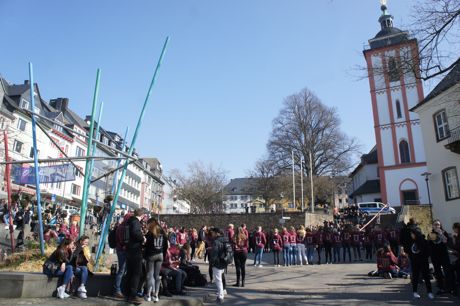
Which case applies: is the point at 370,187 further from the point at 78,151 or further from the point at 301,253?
the point at 78,151

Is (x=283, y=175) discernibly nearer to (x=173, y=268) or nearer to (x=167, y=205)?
(x=173, y=268)

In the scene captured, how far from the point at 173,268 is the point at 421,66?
28.3 feet

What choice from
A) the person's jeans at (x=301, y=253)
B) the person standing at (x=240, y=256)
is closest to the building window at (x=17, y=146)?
the person's jeans at (x=301, y=253)

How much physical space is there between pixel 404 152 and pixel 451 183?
15.6 m

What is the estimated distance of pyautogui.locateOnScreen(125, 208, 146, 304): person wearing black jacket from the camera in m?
6.89

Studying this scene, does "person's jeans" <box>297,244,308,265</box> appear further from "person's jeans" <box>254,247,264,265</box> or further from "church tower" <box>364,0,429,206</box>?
"church tower" <box>364,0,429,206</box>

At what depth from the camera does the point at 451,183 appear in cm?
2342

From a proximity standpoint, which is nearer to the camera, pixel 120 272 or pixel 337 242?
pixel 120 272

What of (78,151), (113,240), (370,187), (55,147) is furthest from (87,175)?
(370,187)

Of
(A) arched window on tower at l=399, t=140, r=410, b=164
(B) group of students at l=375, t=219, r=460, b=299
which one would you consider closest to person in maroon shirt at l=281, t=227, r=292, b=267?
(B) group of students at l=375, t=219, r=460, b=299

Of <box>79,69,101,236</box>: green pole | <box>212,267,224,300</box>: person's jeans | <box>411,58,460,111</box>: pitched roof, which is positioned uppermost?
<box>411,58,460,111</box>: pitched roof

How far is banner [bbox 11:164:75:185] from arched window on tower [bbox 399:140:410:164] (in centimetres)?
3434

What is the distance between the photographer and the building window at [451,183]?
22.9 m

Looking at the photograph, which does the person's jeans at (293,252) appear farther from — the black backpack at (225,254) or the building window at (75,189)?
the building window at (75,189)
